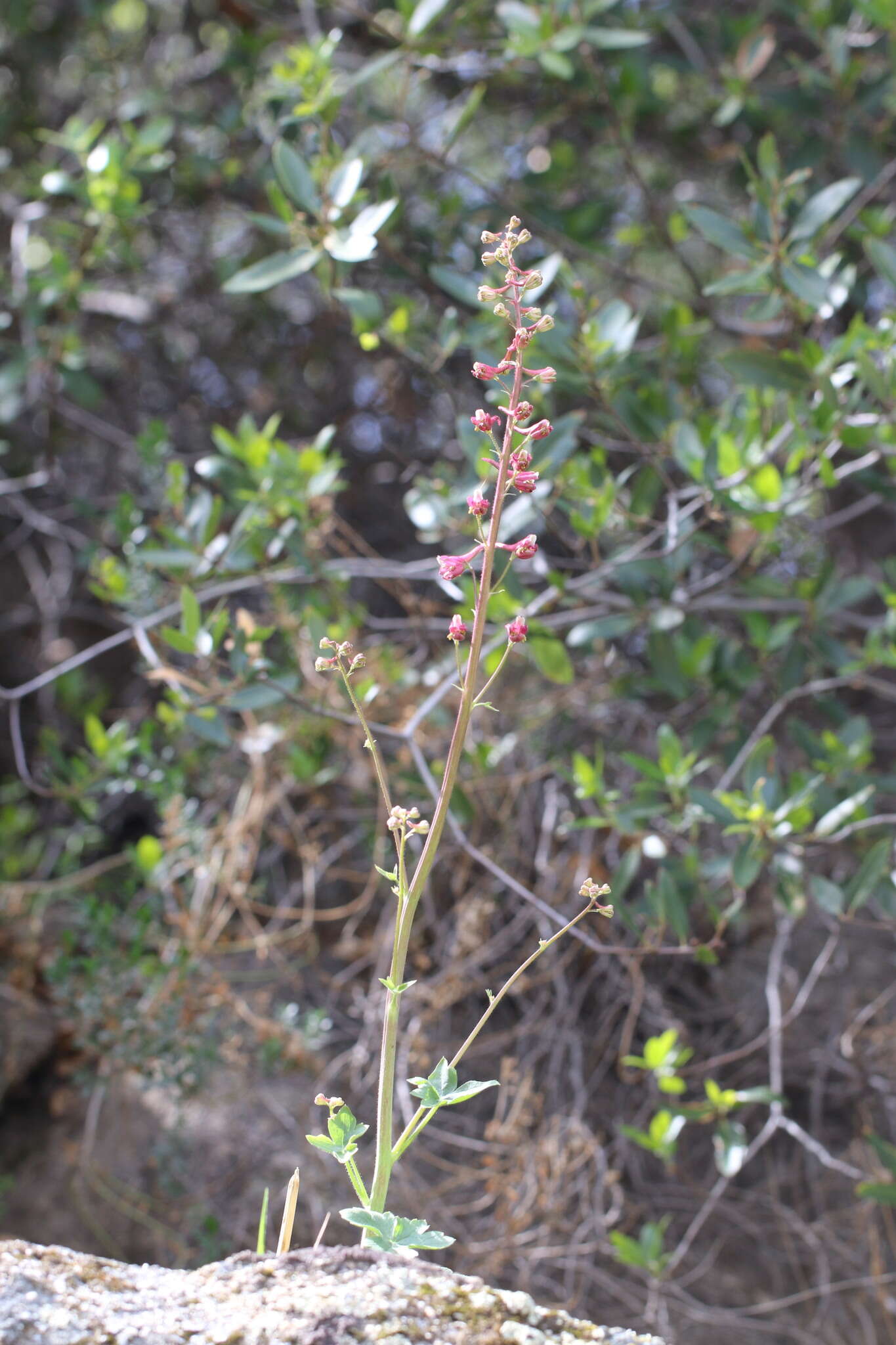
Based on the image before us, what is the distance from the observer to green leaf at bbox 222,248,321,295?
79.1 inches

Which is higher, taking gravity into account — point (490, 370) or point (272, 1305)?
point (490, 370)

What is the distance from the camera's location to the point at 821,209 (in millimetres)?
1973

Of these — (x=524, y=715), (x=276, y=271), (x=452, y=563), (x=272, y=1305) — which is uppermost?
(x=452, y=563)

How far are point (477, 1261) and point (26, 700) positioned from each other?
A: 2.18m

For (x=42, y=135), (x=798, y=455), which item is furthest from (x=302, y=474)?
(x=42, y=135)

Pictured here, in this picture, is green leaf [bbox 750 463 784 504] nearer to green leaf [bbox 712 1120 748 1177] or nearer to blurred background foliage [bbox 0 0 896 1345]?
blurred background foliage [bbox 0 0 896 1345]

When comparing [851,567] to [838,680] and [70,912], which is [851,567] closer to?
[838,680]

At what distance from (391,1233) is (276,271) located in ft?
5.44

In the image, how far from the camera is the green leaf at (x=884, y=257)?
2.00 meters

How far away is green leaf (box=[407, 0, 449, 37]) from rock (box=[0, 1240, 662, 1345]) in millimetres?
2111

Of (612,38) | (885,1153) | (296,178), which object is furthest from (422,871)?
(612,38)

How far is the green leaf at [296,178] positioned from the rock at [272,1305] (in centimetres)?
165

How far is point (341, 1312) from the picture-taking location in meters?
0.99

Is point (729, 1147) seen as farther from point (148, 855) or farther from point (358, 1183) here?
point (148, 855)
